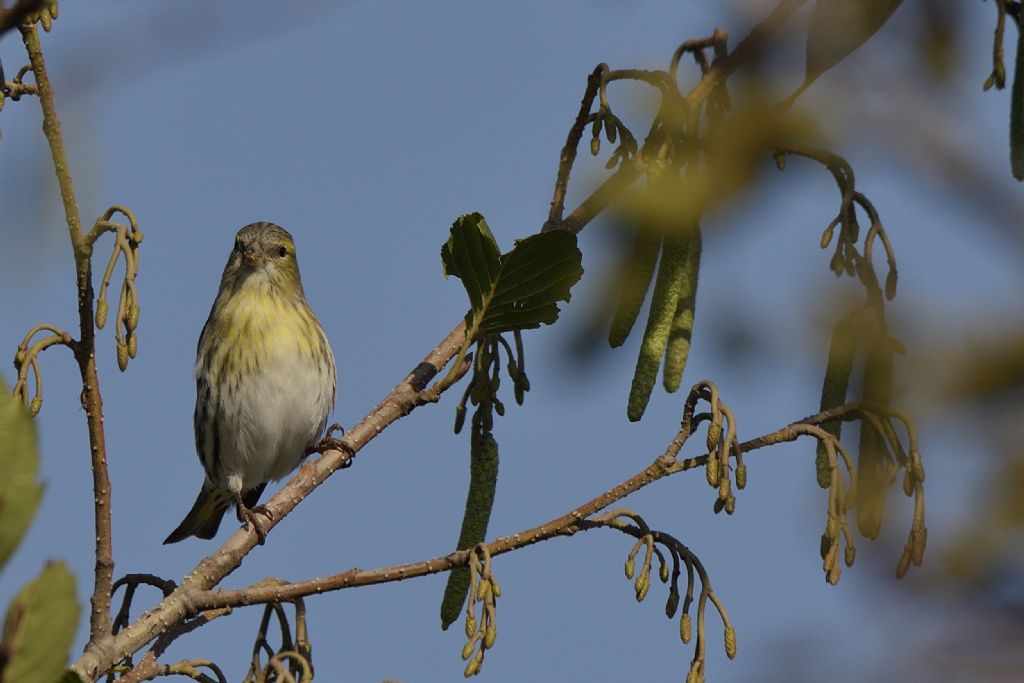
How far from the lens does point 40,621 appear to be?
3.34 feet

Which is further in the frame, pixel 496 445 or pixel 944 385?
pixel 496 445

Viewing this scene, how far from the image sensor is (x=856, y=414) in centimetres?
212

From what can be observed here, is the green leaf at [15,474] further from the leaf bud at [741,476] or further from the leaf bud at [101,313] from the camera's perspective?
the leaf bud at [741,476]

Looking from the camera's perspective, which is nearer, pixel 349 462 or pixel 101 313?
pixel 101 313

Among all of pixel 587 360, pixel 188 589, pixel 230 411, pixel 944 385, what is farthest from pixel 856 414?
pixel 230 411

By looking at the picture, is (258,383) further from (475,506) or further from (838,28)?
(838,28)

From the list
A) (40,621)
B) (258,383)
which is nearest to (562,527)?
(40,621)

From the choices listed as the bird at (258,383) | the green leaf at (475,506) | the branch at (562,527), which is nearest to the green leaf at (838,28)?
the branch at (562,527)

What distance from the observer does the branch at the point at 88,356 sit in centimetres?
191

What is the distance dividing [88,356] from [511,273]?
30.1 inches

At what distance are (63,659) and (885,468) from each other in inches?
56.0

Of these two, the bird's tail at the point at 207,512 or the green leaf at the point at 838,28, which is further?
the bird's tail at the point at 207,512

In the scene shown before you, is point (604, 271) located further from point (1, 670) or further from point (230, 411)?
point (230, 411)

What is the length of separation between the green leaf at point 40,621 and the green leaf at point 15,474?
4 centimetres
